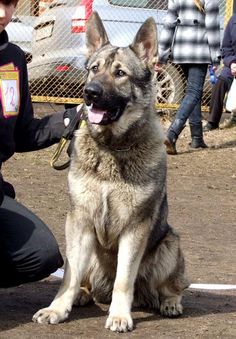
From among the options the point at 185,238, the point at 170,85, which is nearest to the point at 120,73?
the point at 185,238

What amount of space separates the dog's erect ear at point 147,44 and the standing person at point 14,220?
0.67 metres

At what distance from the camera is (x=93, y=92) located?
4.82 metres

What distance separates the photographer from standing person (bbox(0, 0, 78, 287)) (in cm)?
492

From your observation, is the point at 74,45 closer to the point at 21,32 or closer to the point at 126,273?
the point at 21,32

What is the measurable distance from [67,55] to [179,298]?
791 cm

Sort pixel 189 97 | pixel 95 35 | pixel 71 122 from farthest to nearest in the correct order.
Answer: pixel 189 97, pixel 95 35, pixel 71 122

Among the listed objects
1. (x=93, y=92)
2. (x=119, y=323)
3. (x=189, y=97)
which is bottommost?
(x=189, y=97)

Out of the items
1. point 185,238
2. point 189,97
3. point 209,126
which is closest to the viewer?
point 185,238

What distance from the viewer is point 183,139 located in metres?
12.1

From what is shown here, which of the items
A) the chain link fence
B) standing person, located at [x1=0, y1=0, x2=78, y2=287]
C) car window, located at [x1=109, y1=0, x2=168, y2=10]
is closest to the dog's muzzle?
standing person, located at [x1=0, y1=0, x2=78, y2=287]

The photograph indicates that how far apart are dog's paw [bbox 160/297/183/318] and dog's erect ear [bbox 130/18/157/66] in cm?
141

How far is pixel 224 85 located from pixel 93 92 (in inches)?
306

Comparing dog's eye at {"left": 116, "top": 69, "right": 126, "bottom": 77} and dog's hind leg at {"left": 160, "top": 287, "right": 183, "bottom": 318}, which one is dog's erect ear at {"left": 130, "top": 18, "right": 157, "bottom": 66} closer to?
dog's eye at {"left": 116, "top": 69, "right": 126, "bottom": 77}

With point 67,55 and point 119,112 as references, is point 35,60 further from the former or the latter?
point 119,112
